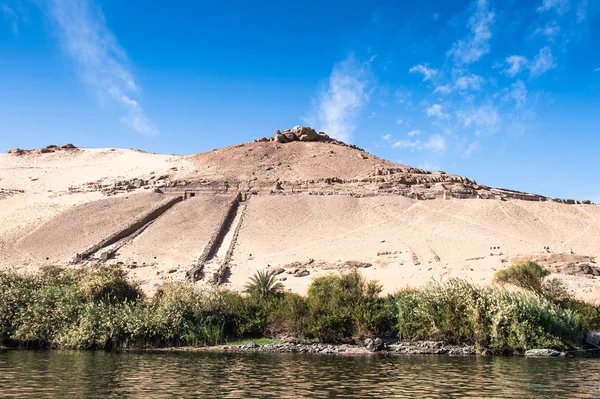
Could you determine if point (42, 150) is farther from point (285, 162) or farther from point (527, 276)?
point (527, 276)

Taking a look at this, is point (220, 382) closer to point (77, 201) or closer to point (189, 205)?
point (189, 205)

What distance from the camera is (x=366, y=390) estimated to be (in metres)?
11.3

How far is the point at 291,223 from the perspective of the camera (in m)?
41.0

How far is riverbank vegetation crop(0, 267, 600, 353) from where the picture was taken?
18406 millimetres

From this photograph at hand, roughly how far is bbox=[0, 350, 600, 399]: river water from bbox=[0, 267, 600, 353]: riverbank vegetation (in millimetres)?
1538

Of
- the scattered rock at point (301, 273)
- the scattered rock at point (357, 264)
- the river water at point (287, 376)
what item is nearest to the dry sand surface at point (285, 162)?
the scattered rock at point (357, 264)

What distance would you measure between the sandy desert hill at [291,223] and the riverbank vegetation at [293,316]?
242 inches

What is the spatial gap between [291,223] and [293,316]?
68.9 feet

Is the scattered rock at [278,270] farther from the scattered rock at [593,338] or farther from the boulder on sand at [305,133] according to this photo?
the boulder on sand at [305,133]

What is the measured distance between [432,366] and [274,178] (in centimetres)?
3889

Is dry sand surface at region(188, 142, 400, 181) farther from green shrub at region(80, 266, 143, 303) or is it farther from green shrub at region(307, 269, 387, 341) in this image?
green shrub at region(307, 269, 387, 341)

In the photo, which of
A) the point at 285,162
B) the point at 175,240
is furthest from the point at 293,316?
the point at 285,162

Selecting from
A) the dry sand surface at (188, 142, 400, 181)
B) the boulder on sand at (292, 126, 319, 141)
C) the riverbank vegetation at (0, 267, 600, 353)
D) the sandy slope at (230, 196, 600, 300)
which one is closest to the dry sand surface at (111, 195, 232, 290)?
the sandy slope at (230, 196, 600, 300)

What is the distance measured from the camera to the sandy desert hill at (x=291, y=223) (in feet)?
102
